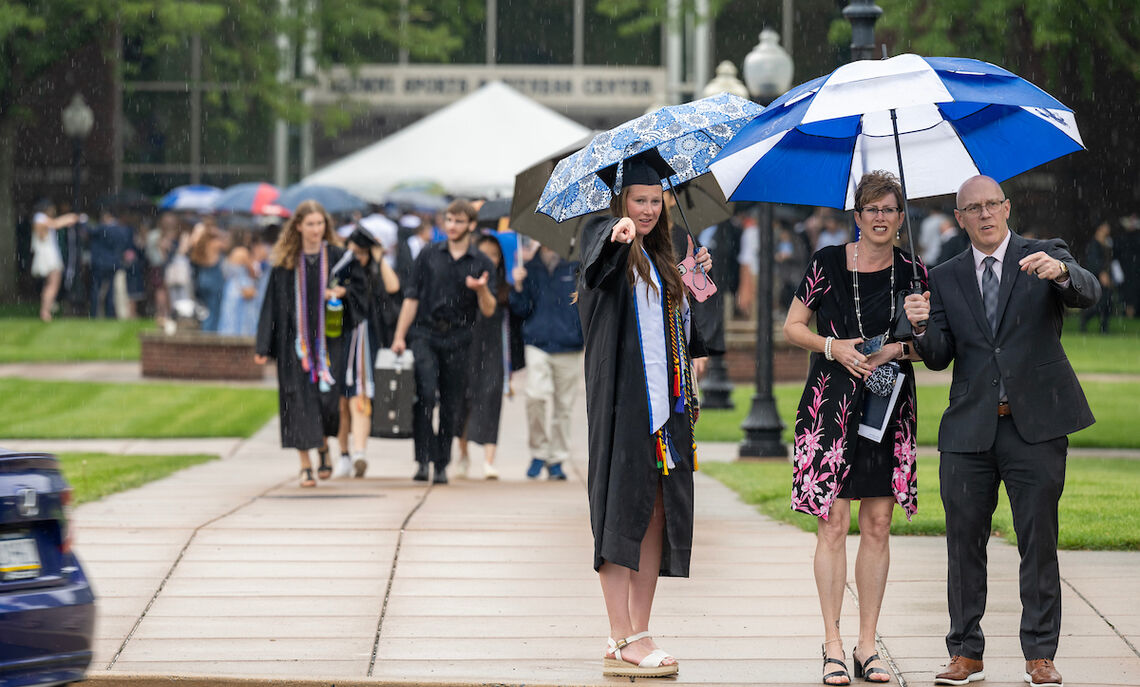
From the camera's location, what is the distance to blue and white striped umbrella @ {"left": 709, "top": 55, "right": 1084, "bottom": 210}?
602 cm

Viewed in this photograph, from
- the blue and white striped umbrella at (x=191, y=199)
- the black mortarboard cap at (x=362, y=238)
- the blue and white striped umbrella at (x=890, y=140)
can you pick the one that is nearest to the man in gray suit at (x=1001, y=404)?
the blue and white striped umbrella at (x=890, y=140)

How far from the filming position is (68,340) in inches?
995

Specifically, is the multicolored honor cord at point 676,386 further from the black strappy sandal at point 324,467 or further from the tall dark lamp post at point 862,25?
the black strappy sandal at point 324,467

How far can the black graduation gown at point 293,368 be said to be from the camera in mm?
11703

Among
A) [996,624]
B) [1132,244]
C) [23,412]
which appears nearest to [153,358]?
[23,412]

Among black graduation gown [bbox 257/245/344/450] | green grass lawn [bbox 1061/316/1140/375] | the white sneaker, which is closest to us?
black graduation gown [bbox 257/245/344/450]

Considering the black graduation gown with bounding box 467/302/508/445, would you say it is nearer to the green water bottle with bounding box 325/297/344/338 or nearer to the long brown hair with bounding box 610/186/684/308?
the green water bottle with bounding box 325/297/344/338

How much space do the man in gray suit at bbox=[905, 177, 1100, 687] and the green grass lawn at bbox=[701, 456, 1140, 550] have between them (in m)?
2.89

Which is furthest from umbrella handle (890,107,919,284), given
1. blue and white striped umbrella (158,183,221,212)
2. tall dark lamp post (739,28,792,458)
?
blue and white striped umbrella (158,183,221,212)

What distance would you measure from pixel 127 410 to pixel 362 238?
582cm

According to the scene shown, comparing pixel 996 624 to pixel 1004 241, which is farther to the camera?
pixel 996 624

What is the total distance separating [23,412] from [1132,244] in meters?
20.9

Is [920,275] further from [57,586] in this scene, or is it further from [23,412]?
[23,412]

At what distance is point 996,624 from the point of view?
6965 millimetres
